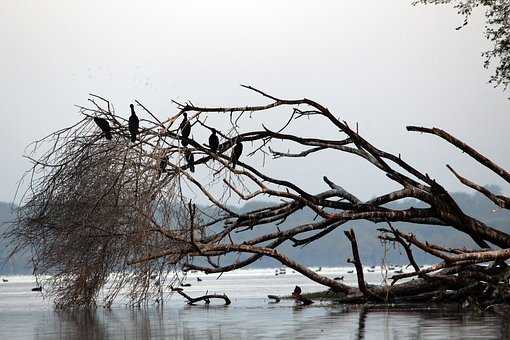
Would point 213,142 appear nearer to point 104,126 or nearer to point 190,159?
point 190,159

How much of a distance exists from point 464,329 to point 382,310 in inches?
207

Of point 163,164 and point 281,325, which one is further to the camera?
point 163,164

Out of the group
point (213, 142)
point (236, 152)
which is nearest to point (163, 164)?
point (213, 142)

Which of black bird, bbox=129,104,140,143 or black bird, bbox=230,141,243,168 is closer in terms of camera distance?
black bird, bbox=129,104,140,143

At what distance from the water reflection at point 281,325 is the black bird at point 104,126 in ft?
9.81

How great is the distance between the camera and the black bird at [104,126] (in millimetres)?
15523

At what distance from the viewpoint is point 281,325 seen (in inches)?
576

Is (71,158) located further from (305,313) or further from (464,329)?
(464,329)

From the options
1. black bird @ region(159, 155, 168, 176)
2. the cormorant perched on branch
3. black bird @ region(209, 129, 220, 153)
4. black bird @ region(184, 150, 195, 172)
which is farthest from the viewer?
black bird @ region(184, 150, 195, 172)

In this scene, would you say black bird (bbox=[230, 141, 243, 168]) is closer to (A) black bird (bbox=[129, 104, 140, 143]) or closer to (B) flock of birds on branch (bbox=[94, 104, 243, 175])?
(B) flock of birds on branch (bbox=[94, 104, 243, 175])

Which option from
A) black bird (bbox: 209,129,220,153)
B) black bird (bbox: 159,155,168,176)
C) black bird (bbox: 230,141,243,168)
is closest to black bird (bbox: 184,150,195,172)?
black bird (bbox: 209,129,220,153)

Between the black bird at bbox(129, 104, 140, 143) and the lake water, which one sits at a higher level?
the black bird at bbox(129, 104, 140, 143)

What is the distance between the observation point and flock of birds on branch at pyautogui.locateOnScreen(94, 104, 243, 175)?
1510 cm

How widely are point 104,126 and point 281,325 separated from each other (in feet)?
13.7
